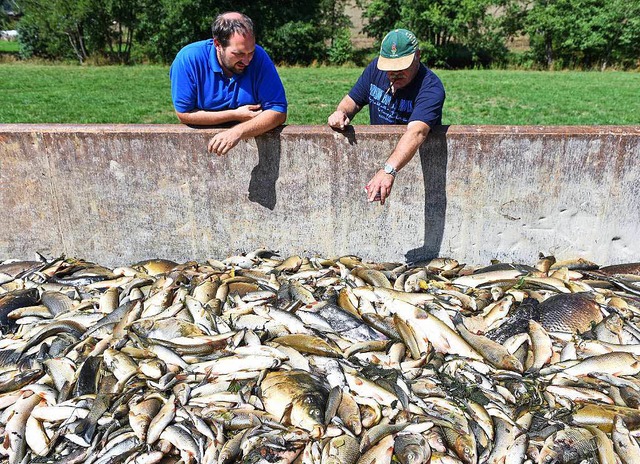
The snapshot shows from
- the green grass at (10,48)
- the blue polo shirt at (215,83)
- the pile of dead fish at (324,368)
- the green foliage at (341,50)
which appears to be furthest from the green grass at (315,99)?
the green grass at (10,48)

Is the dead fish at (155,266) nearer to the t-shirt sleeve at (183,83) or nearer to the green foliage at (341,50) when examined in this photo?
the t-shirt sleeve at (183,83)

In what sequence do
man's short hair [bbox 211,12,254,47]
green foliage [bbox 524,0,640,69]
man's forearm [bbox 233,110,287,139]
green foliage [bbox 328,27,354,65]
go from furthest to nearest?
green foliage [bbox 524,0,640,69]
green foliage [bbox 328,27,354,65]
man's forearm [bbox 233,110,287,139]
man's short hair [bbox 211,12,254,47]

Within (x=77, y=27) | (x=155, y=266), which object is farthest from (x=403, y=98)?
(x=77, y=27)

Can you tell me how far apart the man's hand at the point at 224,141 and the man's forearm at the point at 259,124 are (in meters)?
0.05

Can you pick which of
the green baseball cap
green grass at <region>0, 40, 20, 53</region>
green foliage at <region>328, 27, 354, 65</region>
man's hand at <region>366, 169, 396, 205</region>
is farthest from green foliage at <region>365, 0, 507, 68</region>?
man's hand at <region>366, 169, 396, 205</region>

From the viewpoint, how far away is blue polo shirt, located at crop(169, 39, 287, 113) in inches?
173

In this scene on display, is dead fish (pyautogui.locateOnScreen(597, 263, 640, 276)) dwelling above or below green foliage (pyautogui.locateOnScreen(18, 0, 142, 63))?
below

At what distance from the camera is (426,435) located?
291 cm

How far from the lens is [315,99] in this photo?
14.7 metres

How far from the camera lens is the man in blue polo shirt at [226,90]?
439 cm

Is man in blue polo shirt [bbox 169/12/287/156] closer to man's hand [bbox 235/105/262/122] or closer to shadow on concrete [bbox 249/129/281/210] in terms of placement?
man's hand [bbox 235/105/262/122]

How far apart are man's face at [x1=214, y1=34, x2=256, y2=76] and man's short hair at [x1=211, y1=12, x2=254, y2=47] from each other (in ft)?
0.09

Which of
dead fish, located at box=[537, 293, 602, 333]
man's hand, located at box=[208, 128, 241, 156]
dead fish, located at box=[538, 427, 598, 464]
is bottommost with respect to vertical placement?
dead fish, located at box=[538, 427, 598, 464]

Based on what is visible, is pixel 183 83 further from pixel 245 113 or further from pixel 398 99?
pixel 398 99
